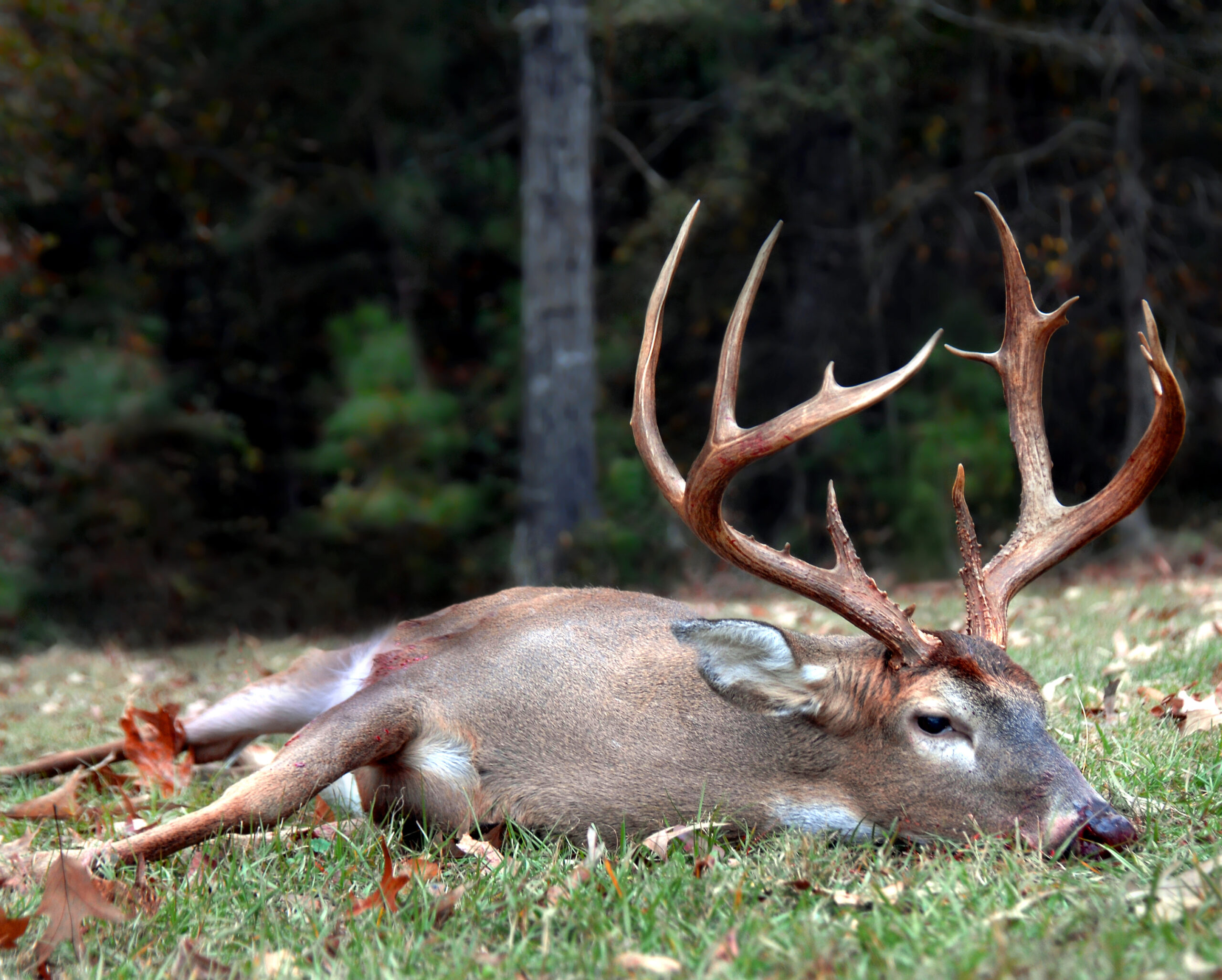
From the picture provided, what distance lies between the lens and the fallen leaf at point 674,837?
2586 millimetres

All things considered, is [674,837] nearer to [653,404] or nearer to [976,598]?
[976,598]

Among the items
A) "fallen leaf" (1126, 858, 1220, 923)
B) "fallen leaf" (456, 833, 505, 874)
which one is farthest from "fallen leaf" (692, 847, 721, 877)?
"fallen leaf" (1126, 858, 1220, 923)

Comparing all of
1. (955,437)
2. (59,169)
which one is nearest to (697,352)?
(955,437)

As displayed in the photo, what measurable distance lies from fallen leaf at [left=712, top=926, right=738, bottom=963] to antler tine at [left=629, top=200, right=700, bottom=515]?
125cm

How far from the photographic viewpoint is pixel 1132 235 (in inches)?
422

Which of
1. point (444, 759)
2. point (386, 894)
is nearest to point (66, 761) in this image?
point (444, 759)

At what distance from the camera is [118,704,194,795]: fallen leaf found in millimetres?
3826

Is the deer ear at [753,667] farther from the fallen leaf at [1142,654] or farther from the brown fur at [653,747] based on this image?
the fallen leaf at [1142,654]

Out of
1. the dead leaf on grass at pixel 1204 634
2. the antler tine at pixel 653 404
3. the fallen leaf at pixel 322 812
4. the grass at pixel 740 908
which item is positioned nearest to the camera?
the grass at pixel 740 908

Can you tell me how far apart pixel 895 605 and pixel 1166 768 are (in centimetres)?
81

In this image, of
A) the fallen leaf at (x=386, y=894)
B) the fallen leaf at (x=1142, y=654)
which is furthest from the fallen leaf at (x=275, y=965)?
the fallen leaf at (x=1142, y=654)

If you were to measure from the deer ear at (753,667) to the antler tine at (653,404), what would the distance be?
0.35 meters

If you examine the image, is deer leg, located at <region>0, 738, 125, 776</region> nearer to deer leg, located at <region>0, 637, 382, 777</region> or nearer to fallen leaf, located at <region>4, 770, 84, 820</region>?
deer leg, located at <region>0, 637, 382, 777</region>

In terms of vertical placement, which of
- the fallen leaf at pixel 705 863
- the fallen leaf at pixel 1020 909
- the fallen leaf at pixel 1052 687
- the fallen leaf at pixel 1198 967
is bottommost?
the fallen leaf at pixel 1052 687
